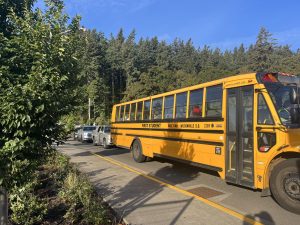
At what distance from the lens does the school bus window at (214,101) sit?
9823 millimetres

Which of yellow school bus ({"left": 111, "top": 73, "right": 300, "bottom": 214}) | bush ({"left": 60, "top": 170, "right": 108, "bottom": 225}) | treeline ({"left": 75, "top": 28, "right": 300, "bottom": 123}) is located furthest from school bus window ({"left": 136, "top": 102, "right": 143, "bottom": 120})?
treeline ({"left": 75, "top": 28, "right": 300, "bottom": 123})

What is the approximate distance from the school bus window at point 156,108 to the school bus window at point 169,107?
0.55 meters

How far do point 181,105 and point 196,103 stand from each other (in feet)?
3.60

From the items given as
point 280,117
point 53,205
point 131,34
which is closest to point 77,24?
point 53,205

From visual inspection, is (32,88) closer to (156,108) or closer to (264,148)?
(264,148)

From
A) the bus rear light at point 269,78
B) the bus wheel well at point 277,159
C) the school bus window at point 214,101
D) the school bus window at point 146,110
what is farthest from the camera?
the school bus window at point 146,110

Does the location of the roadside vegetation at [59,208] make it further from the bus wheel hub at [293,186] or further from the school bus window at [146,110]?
the school bus window at [146,110]

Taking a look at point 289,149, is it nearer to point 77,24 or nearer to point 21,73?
point 77,24

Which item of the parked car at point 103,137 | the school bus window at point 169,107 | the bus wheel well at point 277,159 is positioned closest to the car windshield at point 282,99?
the bus wheel well at point 277,159

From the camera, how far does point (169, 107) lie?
13258mm

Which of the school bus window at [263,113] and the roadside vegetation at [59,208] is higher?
the school bus window at [263,113]

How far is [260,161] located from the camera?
26.7ft

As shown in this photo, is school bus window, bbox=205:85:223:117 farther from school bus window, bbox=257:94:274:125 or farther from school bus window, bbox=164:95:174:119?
school bus window, bbox=164:95:174:119

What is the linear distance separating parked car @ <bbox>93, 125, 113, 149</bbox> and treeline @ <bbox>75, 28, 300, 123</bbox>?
3090cm
